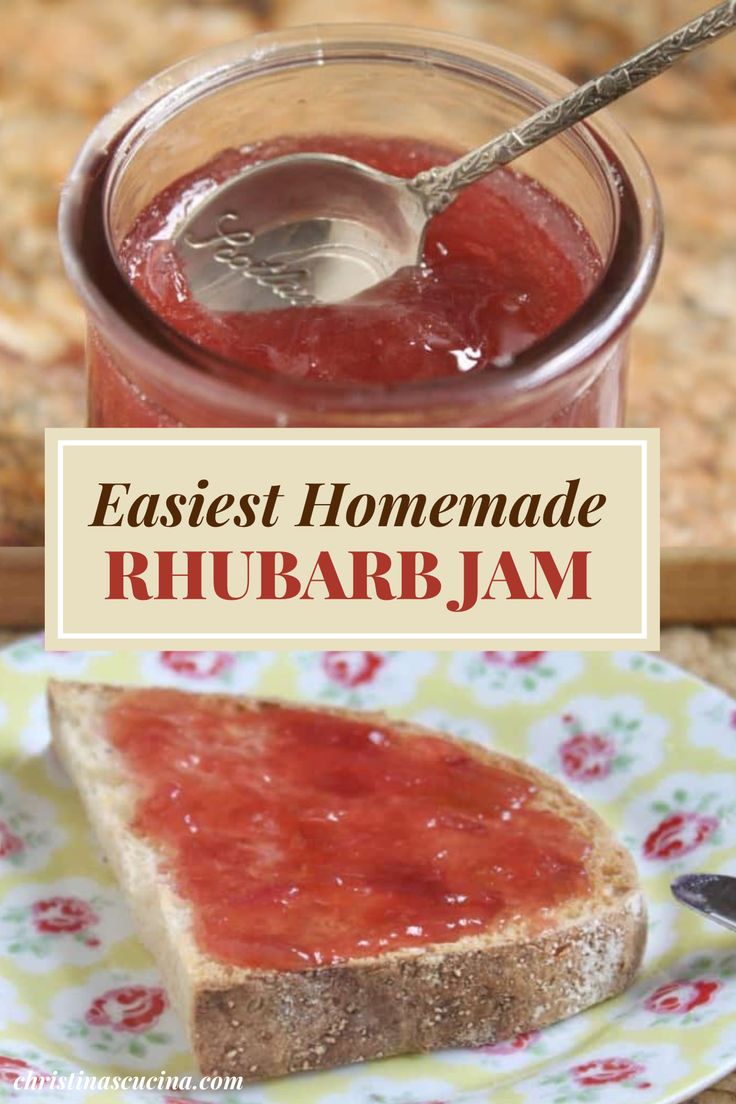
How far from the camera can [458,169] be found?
1.60 m

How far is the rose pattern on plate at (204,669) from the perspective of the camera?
7.09ft

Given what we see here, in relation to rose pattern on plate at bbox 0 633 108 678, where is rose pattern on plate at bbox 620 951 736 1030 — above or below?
below

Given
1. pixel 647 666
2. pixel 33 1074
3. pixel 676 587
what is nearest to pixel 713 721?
pixel 647 666

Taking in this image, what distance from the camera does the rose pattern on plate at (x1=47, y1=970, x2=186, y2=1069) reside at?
170 cm

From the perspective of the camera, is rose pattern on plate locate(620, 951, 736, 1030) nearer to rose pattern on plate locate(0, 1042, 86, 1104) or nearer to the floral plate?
the floral plate

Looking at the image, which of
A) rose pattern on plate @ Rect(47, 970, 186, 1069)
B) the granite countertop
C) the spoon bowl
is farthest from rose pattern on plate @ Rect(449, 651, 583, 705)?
the spoon bowl

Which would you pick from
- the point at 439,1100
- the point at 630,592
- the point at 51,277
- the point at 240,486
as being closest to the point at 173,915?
the point at 439,1100

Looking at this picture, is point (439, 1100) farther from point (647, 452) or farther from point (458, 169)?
point (458, 169)

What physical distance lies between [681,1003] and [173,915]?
0.45 metres

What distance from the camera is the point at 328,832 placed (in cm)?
184

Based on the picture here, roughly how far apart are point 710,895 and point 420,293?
0.64 metres

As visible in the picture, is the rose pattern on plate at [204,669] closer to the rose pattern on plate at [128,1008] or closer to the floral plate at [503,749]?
the floral plate at [503,749]

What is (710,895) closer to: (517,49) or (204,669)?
(204,669)

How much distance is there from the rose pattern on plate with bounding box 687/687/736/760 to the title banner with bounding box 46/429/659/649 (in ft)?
0.62
